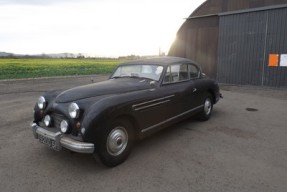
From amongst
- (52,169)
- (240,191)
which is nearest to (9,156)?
(52,169)

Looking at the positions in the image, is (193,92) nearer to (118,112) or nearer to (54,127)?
(118,112)

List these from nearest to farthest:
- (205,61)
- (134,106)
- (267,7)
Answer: (134,106)
(267,7)
(205,61)

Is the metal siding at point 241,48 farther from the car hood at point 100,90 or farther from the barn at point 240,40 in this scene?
the car hood at point 100,90

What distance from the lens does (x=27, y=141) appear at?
14.0 ft

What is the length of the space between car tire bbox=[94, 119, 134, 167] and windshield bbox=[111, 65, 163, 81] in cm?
128

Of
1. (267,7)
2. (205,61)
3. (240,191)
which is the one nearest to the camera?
(240,191)

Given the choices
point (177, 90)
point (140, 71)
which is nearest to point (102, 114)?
point (140, 71)

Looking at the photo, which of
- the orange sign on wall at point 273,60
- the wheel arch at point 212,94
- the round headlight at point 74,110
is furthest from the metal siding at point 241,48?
the round headlight at point 74,110

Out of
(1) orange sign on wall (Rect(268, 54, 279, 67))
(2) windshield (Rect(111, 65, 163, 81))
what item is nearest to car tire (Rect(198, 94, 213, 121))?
(2) windshield (Rect(111, 65, 163, 81))

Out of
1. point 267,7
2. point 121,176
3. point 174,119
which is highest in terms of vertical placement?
point 267,7

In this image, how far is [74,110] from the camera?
9.92ft

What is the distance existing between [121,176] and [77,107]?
1.17 meters

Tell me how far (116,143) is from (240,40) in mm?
10286

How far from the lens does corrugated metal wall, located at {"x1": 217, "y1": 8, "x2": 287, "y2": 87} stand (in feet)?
32.3
